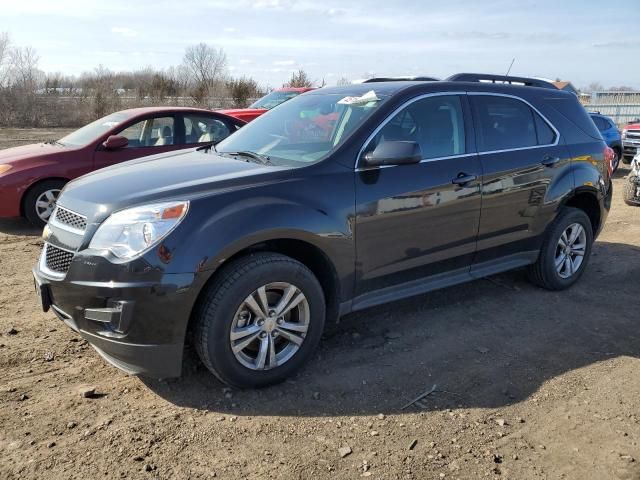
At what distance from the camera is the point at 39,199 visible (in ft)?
23.0

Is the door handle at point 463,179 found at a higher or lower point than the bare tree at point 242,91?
lower

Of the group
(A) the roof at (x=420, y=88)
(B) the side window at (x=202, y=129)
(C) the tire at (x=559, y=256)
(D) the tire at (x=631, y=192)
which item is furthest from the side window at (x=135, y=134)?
(D) the tire at (x=631, y=192)

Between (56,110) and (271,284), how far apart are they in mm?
28139

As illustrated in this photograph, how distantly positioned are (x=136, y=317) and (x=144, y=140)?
17.3ft

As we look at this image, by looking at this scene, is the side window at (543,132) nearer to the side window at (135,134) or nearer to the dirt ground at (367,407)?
the dirt ground at (367,407)

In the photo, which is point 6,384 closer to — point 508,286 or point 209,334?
point 209,334

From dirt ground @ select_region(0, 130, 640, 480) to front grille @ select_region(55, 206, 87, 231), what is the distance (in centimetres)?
98

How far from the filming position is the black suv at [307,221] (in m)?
3.03

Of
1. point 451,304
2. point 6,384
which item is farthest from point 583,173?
point 6,384

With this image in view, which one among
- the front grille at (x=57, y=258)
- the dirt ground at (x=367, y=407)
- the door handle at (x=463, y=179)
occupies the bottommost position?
the dirt ground at (x=367, y=407)

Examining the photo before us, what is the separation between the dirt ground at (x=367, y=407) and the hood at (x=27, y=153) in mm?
3101

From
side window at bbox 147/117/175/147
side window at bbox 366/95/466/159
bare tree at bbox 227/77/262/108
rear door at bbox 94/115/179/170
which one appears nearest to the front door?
side window at bbox 366/95/466/159

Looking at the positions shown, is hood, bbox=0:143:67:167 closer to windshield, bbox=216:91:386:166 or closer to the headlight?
windshield, bbox=216:91:386:166

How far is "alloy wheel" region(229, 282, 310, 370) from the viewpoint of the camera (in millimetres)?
3270
